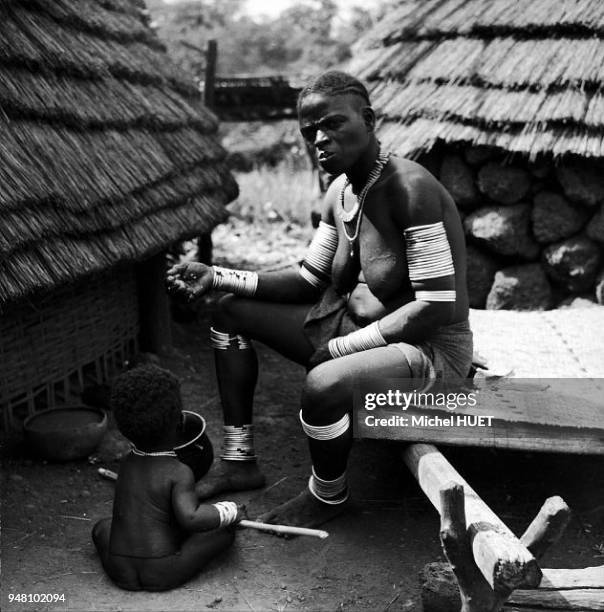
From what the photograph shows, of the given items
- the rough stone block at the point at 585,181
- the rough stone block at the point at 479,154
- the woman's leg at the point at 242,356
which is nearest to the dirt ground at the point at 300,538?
the woman's leg at the point at 242,356

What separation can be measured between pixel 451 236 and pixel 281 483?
1457mm

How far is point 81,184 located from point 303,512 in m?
2.11

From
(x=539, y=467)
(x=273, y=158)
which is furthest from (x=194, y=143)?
(x=273, y=158)

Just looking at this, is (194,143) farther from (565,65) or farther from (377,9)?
(377,9)

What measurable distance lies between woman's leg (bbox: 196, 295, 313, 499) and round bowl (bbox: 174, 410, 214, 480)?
0.59ft

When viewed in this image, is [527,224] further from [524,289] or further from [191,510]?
[191,510]

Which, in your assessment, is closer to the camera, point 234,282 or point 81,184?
point 234,282

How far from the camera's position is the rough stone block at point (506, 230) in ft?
19.0

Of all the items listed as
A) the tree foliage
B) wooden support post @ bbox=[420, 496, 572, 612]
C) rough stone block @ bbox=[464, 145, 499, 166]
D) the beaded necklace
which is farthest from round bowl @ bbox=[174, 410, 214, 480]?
→ the tree foliage

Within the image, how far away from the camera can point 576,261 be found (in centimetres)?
569

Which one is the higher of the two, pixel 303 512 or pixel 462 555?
pixel 462 555

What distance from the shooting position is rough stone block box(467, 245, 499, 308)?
19.7 ft

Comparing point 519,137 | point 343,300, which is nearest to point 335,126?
point 343,300

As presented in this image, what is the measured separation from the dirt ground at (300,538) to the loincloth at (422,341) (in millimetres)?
409
